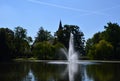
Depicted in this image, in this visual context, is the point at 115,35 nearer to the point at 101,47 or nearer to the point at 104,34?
the point at 104,34

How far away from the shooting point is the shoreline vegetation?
228 ft

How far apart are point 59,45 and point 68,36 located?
1952 centimetres

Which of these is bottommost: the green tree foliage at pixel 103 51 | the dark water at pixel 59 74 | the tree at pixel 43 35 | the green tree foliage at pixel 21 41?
the dark water at pixel 59 74

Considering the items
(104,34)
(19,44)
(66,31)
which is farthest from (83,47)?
(19,44)

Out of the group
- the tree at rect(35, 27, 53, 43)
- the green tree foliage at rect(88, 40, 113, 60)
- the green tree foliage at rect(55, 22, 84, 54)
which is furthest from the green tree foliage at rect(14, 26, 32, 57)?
the green tree foliage at rect(88, 40, 113, 60)

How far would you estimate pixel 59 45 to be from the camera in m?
81.9

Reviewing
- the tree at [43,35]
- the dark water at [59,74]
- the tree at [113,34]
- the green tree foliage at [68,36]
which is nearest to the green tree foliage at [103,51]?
the tree at [113,34]

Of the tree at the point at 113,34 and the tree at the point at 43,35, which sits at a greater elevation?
the tree at the point at 43,35

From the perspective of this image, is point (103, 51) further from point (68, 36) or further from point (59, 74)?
point (59, 74)

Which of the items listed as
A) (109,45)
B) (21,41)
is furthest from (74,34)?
(109,45)

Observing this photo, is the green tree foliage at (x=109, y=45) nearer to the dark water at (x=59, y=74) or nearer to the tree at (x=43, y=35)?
the tree at (x=43, y=35)

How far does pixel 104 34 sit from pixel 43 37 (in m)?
42.9

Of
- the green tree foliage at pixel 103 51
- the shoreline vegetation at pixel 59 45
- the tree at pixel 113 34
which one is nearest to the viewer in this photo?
the shoreline vegetation at pixel 59 45

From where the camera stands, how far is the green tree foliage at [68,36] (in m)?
99.8
